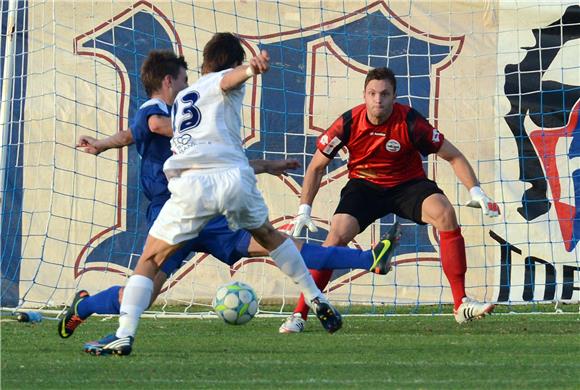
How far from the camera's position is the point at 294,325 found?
8195 mm

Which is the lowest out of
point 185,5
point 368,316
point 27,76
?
point 368,316

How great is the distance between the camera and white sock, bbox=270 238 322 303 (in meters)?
6.82

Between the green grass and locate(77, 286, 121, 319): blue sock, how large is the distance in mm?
253

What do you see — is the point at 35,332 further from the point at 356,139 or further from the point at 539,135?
the point at 539,135

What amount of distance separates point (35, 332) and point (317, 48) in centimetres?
426

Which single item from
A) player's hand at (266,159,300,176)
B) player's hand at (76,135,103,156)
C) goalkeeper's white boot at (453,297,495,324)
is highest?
player's hand at (76,135,103,156)

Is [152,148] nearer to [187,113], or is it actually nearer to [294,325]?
[187,113]

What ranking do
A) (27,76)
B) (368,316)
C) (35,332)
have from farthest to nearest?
(27,76), (368,316), (35,332)

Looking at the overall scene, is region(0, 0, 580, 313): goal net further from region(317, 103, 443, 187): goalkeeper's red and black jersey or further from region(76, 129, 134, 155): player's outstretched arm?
region(76, 129, 134, 155): player's outstretched arm

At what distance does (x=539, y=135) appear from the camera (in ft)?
35.5

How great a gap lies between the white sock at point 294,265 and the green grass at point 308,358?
35 cm

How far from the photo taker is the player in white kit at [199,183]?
623cm

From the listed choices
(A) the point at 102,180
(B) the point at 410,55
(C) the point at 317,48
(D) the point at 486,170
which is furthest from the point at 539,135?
(A) the point at 102,180

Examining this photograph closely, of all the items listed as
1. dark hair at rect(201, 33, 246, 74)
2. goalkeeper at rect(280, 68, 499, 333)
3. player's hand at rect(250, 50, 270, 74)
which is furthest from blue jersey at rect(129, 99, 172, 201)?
goalkeeper at rect(280, 68, 499, 333)
